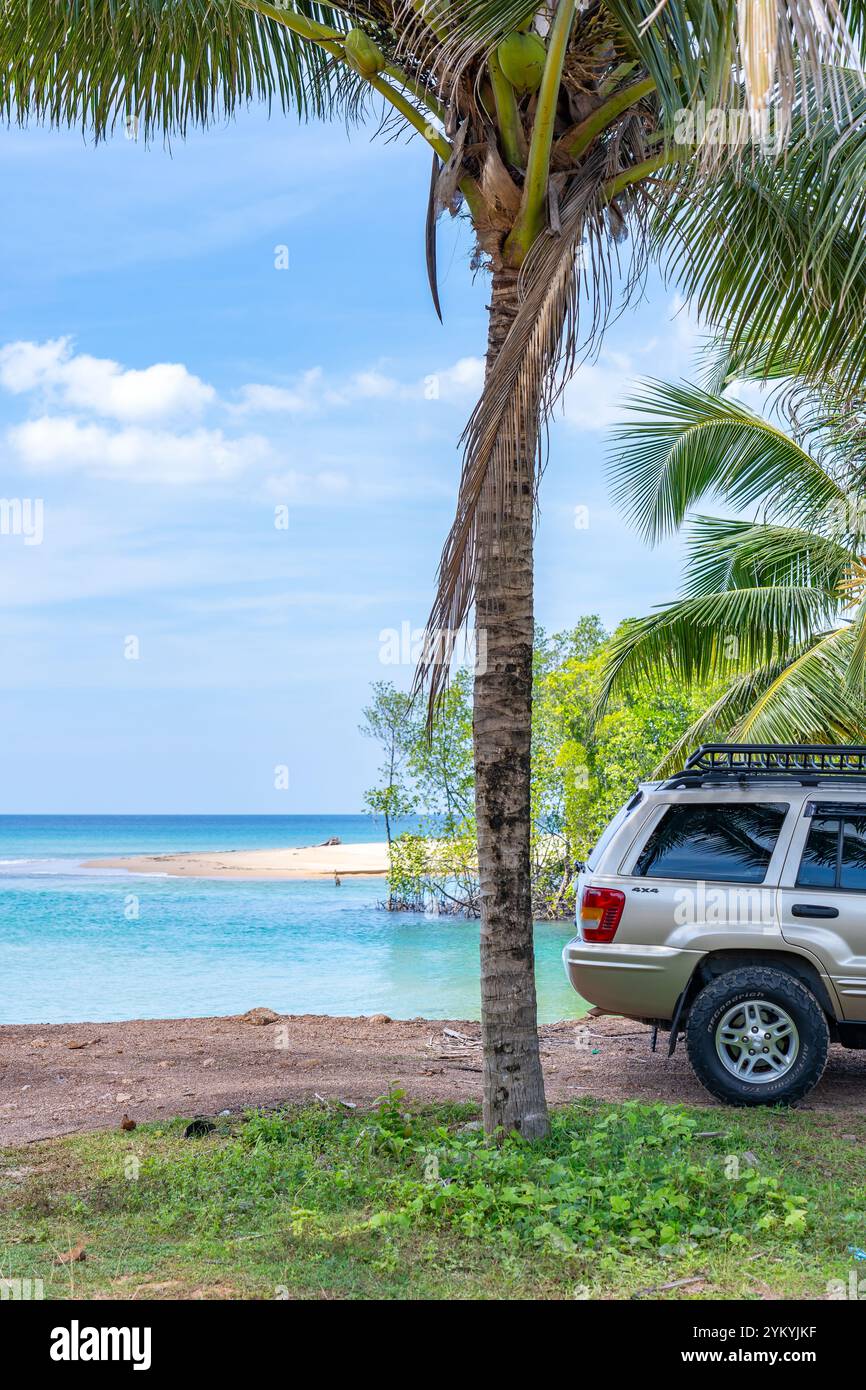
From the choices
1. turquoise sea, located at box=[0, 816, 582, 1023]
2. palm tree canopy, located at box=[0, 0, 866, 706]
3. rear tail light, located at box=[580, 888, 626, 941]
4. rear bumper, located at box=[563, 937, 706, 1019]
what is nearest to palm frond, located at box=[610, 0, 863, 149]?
palm tree canopy, located at box=[0, 0, 866, 706]

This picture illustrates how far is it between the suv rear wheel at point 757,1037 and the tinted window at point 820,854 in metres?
0.65

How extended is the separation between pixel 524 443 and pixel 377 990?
13.9 m

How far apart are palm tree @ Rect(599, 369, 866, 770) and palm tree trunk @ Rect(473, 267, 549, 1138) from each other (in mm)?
5607

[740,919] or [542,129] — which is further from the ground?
[542,129]

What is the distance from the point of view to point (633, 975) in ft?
24.5

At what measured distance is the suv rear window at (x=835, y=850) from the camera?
7.42 meters

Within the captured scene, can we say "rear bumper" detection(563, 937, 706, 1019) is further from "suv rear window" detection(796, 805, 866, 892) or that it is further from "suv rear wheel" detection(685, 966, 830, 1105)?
"suv rear window" detection(796, 805, 866, 892)

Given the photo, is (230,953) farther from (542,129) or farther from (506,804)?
(542,129)

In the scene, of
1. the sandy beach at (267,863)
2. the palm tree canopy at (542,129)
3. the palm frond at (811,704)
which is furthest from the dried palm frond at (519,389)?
the sandy beach at (267,863)

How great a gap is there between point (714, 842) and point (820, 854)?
686mm

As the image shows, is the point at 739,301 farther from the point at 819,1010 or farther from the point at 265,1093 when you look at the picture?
the point at 265,1093

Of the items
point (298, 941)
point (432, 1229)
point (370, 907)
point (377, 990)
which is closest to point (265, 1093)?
point (432, 1229)

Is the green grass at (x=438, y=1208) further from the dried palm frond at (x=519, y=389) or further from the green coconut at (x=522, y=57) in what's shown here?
the green coconut at (x=522, y=57)

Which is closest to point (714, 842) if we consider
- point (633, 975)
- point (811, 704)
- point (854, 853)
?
point (854, 853)
